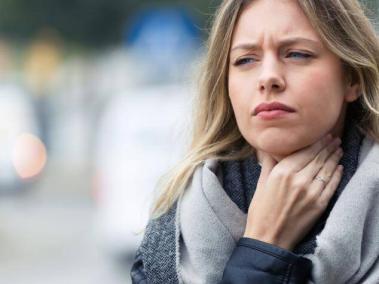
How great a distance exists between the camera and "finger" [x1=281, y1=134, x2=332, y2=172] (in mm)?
2168

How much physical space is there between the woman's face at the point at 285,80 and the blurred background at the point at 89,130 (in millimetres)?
427

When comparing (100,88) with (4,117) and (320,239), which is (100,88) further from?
(320,239)

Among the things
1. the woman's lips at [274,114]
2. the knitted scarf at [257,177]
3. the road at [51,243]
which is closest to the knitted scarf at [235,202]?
the knitted scarf at [257,177]

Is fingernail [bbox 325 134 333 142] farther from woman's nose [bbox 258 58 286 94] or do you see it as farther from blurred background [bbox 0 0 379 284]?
blurred background [bbox 0 0 379 284]

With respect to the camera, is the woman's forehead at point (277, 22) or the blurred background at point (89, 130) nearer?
the woman's forehead at point (277, 22)

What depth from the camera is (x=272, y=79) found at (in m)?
2.09

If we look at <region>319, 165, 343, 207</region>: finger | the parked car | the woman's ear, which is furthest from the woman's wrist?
the parked car

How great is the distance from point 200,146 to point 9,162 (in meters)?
16.5

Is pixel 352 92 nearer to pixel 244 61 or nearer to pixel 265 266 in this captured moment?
pixel 244 61

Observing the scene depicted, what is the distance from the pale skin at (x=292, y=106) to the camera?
2107mm

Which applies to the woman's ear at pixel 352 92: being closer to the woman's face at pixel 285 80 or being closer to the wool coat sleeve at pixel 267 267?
the woman's face at pixel 285 80

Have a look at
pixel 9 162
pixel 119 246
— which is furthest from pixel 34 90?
pixel 119 246

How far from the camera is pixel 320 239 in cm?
207

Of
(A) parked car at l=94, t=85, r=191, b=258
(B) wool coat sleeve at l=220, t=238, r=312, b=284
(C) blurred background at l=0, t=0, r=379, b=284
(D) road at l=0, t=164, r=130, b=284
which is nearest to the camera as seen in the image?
(B) wool coat sleeve at l=220, t=238, r=312, b=284
